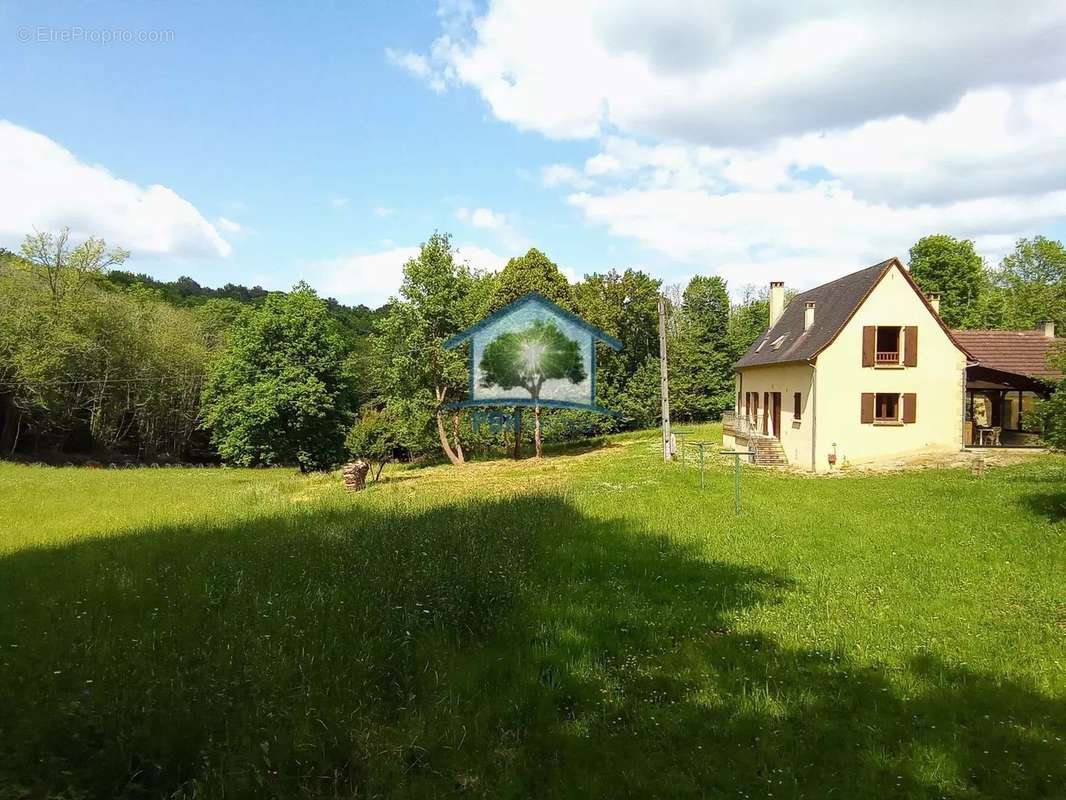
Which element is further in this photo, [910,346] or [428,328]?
[428,328]

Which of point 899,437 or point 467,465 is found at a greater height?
point 899,437

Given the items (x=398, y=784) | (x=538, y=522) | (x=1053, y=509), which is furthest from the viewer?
(x=1053, y=509)

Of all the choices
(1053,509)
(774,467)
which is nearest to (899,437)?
(774,467)

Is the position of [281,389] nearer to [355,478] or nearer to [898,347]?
[355,478]

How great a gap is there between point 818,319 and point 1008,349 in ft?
26.3

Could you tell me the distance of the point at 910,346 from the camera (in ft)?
73.6

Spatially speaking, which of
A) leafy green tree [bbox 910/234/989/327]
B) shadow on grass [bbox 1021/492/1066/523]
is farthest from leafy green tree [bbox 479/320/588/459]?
leafy green tree [bbox 910/234/989/327]

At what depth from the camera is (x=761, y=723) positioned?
4566mm

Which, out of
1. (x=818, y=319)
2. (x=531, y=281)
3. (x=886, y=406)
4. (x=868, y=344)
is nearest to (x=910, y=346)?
(x=868, y=344)

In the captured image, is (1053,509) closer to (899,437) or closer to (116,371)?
(899,437)

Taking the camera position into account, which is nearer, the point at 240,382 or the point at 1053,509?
the point at 1053,509

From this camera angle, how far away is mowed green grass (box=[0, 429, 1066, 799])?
3893mm

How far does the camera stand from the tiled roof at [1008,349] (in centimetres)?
2430

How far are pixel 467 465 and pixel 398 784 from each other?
24373 mm
